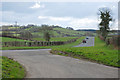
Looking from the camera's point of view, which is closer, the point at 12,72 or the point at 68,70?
the point at 12,72

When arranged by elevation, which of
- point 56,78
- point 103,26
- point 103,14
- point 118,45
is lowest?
point 56,78

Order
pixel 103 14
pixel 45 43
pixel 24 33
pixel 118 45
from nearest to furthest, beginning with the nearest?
pixel 118 45 < pixel 45 43 < pixel 103 14 < pixel 24 33

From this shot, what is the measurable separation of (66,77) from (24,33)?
73.1 metres

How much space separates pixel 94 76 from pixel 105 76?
0.60 meters

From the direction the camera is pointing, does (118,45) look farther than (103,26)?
No

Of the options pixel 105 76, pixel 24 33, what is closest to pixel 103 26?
pixel 24 33

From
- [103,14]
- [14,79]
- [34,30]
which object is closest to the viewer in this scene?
[14,79]

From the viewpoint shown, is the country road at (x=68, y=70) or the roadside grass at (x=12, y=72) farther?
the country road at (x=68, y=70)

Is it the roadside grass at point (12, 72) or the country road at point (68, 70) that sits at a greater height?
the roadside grass at point (12, 72)

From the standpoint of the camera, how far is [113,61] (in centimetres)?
1245

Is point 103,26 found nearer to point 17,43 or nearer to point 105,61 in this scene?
point 17,43

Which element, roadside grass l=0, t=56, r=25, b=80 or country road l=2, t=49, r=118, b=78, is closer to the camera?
roadside grass l=0, t=56, r=25, b=80

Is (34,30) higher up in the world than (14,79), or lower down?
higher up

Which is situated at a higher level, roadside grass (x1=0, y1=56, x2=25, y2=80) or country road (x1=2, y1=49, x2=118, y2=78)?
roadside grass (x1=0, y1=56, x2=25, y2=80)
